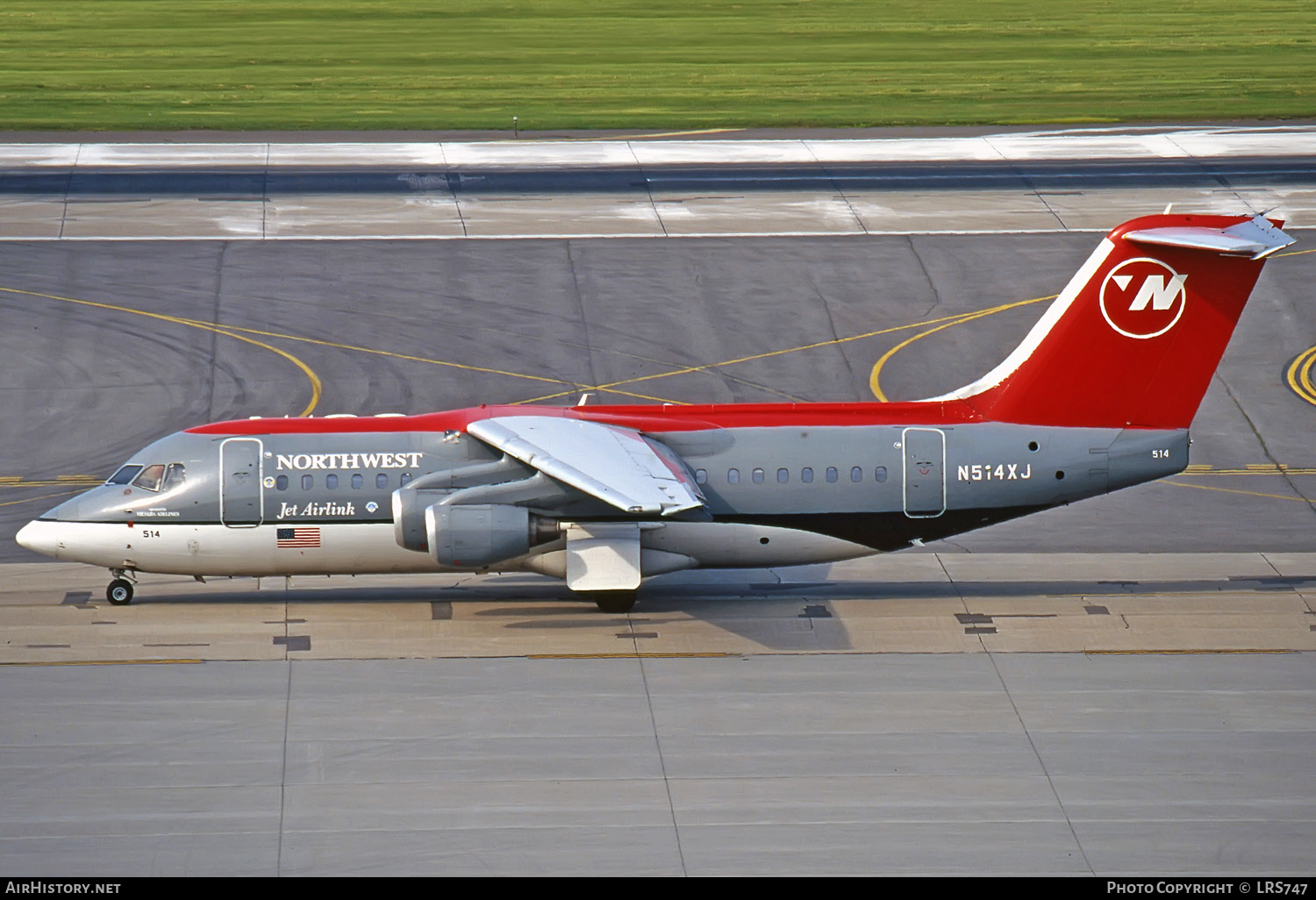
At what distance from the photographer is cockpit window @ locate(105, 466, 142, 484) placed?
3203cm

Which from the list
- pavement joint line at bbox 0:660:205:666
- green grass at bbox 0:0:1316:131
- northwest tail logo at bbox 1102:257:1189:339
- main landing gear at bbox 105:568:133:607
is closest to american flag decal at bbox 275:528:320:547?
pavement joint line at bbox 0:660:205:666

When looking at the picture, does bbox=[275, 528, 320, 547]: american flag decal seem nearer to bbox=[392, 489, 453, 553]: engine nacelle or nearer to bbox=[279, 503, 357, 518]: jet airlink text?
bbox=[279, 503, 357, 518]: jet airlink text

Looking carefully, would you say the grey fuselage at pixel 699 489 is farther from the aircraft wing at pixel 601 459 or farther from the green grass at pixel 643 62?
the green grass at pixel 643 62

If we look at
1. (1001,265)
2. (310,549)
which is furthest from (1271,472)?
(310,549)

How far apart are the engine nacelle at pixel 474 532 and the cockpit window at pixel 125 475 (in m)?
6.02

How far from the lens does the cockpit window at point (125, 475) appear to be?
32.0 meters

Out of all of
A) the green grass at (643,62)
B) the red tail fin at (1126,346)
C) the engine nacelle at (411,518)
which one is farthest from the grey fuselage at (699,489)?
the green grass at (643,62)

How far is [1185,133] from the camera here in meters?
65.1

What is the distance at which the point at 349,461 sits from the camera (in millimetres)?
31422

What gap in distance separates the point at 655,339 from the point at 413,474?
15847 mm

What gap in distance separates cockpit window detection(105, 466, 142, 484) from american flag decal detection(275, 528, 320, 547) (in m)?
3.07

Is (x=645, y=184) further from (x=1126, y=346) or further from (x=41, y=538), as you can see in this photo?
(x=41, y=538)

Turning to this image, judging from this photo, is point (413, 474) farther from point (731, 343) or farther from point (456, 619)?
point (731, 343)

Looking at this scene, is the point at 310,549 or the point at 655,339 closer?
the point at 310,549
